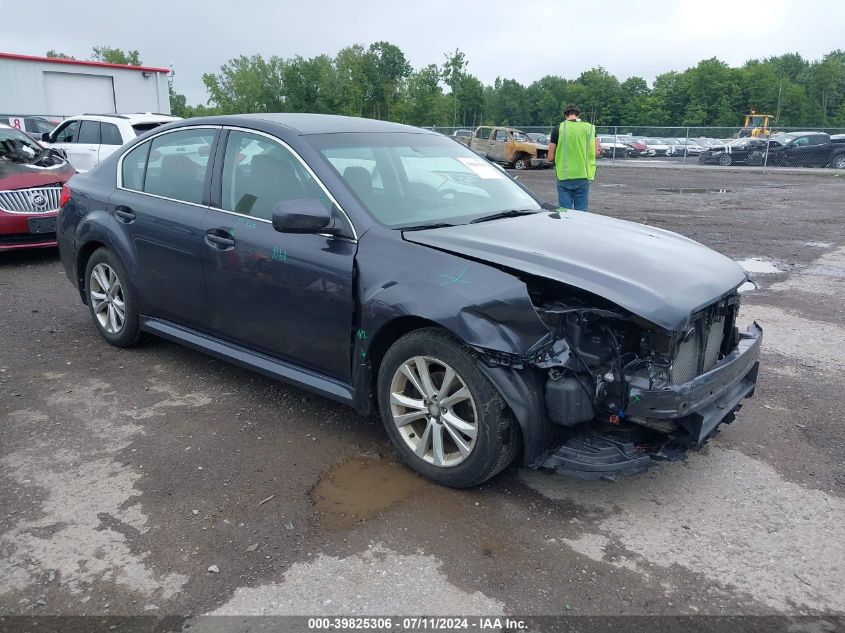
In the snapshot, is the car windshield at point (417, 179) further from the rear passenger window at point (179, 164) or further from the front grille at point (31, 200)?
the front grille at point (31, 200)

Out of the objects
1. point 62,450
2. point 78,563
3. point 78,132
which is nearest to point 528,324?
point 78,563

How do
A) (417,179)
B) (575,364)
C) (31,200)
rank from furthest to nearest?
(31,200), (417,179), (575,364)

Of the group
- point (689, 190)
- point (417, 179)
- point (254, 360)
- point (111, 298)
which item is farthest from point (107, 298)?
point (689, 190)

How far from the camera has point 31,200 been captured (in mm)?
8211

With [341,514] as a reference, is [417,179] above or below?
above

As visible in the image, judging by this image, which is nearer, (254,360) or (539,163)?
(254,360)

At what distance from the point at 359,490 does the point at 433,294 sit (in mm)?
1058

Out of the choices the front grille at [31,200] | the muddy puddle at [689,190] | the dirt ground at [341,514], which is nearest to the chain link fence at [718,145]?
the muddy puddle at [689,190]

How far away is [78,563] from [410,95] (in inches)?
2589

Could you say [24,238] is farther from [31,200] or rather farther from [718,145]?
[718,145]

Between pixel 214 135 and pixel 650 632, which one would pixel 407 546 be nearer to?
pixel 650 632

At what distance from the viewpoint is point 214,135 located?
14.7ft

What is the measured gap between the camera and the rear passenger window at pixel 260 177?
397cm

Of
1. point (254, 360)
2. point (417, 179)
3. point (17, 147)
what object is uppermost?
point (17, 147)
